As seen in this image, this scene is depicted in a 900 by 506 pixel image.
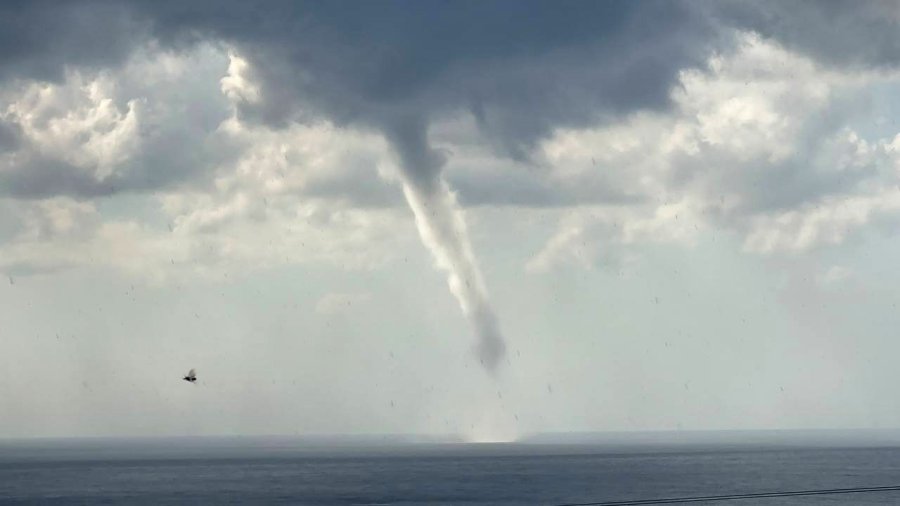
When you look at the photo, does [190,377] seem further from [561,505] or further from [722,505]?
[722,505]

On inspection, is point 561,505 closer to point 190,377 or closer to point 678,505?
point 678,505

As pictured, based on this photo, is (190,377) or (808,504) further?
(808,504)

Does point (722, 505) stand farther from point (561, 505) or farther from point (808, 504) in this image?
point (561, 505)

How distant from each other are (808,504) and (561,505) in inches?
1723


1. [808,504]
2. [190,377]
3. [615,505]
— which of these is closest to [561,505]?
[615,505]

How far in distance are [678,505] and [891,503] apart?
3693 centimetres

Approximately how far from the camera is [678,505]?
199000 mm

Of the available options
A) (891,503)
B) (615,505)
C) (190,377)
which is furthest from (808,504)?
(190,377)

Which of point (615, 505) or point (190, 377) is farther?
point (615, 505)

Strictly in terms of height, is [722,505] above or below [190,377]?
below

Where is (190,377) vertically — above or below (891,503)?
above

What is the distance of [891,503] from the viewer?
19650cm

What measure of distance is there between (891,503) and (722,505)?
29.1 m

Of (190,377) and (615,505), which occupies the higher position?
(190,377)
